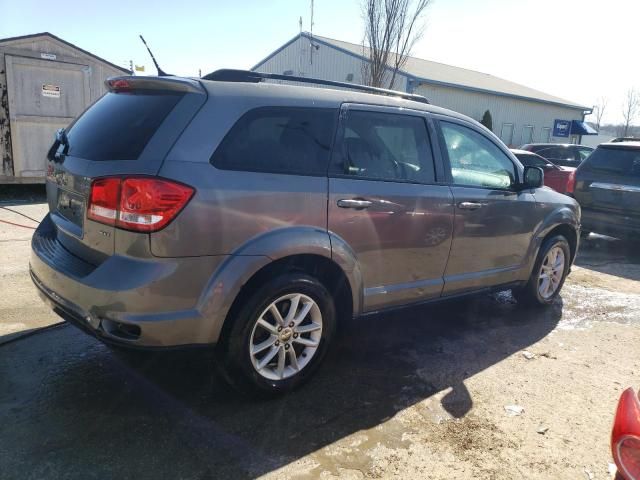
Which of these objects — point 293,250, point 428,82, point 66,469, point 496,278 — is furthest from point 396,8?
point 66,469

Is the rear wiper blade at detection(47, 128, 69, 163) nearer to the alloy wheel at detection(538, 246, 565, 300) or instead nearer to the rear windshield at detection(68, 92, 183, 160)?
the rear windshield at detection(68, 92, 183, 160)

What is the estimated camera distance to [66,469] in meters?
2.35

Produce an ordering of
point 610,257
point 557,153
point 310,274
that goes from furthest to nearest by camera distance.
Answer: point 557,153, point 610,257, point 310,274

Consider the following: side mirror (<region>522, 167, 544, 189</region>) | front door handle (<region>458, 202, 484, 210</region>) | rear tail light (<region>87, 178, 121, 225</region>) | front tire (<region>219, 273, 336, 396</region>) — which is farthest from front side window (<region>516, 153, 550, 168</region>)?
rear tail light (<region>87, 178, 121, 225</region>)

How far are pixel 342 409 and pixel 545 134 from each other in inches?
1203

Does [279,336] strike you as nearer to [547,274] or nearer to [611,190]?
[547,274]

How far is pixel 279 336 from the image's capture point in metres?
2.95

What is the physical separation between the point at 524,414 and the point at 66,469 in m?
2.51

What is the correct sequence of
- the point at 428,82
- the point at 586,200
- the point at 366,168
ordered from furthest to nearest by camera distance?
the point at 428,82 < the point at 586,200 < the point at 366,168

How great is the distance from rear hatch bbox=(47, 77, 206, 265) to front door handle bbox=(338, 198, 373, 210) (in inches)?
39.0

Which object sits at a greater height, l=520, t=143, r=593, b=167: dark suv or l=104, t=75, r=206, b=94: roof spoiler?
l=104, t=75, r=206, b=94: roof spoiler

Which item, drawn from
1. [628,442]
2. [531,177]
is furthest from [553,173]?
[628,442]

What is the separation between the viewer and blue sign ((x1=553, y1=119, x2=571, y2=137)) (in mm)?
30003

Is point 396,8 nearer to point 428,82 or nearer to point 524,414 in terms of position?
point 428,82
